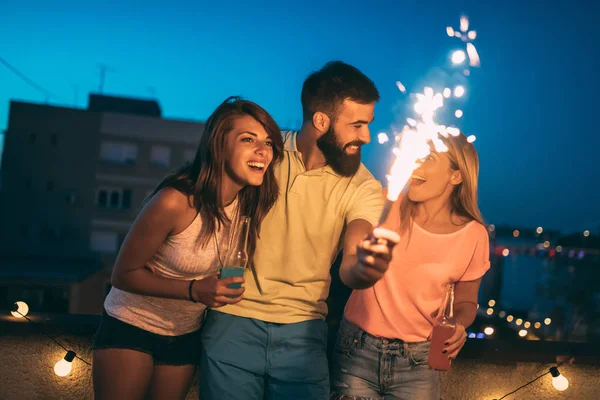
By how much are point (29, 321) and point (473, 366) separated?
2.65m

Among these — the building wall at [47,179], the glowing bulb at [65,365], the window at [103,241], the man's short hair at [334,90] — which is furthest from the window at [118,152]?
the man's short hair at [334,90]

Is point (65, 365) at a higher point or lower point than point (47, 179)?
lower

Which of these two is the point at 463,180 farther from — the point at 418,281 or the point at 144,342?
the point at 144,342

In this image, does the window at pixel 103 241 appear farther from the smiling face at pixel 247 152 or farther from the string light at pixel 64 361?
the smiling face at pixel 247 152

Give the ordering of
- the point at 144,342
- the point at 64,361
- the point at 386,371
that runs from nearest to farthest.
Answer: the point at 144,342 < the point at 386,371 < the point at 64,361

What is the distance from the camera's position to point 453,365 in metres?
3.68

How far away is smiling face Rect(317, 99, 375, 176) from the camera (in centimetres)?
312

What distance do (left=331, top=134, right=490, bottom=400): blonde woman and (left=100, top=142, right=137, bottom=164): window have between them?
42.4 m

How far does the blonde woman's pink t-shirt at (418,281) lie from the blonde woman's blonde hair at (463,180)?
0.10m

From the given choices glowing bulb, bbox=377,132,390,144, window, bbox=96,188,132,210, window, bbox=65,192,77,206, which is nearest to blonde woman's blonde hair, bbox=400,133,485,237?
glowing bulb, bbox=377,132,390,144

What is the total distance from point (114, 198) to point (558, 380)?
42.5m

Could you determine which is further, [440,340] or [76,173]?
[76,173]

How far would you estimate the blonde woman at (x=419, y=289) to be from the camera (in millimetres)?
2957

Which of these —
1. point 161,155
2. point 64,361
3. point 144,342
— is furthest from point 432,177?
point 161,155
